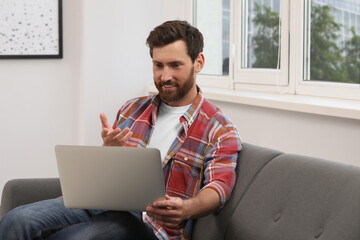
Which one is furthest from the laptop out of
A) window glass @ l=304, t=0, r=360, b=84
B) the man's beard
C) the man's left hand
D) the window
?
window glass @ l=304, t=0, r=360, b=84

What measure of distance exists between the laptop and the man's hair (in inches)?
22.4

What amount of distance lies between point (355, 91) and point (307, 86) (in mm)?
348

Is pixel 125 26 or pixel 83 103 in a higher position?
pixel 125 26

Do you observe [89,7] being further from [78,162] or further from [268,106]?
[78,162]

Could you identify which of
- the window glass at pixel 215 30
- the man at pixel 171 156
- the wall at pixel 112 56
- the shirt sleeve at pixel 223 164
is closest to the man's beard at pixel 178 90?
the man at pixel 171 156

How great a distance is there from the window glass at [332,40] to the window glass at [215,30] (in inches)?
26.6

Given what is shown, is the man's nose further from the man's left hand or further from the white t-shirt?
the man's left hand

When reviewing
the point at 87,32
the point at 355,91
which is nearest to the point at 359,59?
the point at 355,91

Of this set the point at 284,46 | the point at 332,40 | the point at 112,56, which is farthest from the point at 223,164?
the point at 112,56

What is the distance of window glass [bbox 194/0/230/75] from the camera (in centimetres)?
357

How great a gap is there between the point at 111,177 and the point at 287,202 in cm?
55

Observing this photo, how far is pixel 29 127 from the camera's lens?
3900 millimetres

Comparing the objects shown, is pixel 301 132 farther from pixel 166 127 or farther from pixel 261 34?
pixel 261 34

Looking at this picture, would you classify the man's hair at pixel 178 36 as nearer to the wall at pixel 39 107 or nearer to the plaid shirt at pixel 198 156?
the plaid shirt at pixel 198 156
